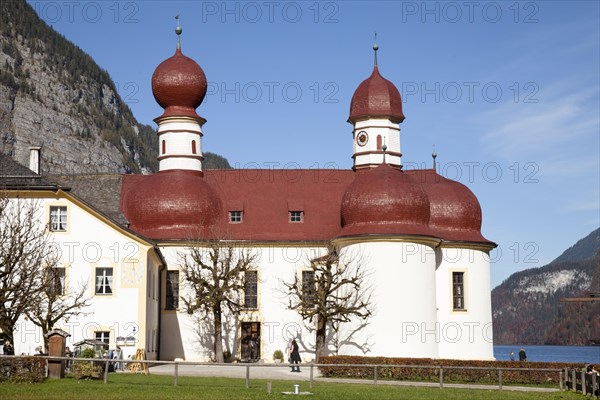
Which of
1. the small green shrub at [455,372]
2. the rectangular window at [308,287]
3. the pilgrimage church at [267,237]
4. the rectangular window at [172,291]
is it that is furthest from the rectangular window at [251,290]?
the small green shrub at [455,372]

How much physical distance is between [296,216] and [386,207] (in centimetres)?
630

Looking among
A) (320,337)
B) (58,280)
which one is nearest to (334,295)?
(320,337)

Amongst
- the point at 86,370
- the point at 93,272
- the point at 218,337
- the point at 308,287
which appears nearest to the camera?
the point at 86,370

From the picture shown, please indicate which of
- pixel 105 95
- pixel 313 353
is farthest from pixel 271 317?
pixel 105 95

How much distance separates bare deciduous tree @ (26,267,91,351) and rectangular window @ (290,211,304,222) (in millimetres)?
12237

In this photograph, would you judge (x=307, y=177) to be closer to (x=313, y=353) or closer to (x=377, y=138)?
(x=377, y=138)

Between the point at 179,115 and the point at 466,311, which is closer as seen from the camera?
the point at 466,311

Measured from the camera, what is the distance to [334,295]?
46.9 metres

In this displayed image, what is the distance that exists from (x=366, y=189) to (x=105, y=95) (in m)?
132

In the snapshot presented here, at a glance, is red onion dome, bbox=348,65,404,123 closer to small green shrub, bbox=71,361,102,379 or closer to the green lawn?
the green lawn

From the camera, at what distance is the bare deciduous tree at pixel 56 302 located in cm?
3700

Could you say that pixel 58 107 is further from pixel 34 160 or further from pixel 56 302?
pixel 56 302

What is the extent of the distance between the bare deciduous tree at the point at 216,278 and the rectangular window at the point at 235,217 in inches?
76.3

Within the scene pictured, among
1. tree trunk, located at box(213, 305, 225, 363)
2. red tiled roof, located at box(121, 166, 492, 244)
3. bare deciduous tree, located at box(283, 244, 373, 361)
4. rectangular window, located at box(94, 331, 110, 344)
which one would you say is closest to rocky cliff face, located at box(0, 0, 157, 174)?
red tiled roof, located at box(121, 166, 492, 244)
